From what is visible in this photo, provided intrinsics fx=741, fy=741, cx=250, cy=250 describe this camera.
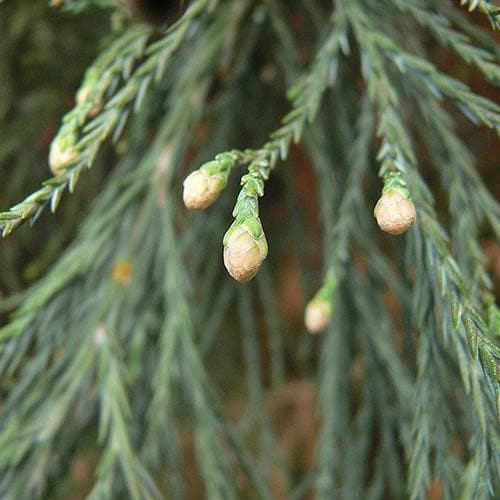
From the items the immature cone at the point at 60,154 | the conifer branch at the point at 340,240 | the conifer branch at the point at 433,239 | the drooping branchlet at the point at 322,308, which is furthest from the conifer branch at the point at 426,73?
the immature cone at the point at 60,154

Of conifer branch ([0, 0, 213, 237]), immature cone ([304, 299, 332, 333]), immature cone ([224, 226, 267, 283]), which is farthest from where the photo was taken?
immature cone ([304, 299, 332, 333])

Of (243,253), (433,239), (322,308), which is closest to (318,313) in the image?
(322,308)

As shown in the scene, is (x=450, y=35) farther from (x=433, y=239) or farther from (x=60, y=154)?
(x=60, y=154)

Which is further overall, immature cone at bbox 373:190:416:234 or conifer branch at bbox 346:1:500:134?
conifer branch at bbox 346:1:500:134

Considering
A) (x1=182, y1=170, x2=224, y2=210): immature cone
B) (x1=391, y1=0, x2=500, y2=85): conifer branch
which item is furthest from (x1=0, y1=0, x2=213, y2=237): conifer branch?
(x1=391, y1=0, x2=500, y2=85): conifer branch

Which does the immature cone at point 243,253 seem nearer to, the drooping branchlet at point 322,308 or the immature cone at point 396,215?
the immature cone at point 396,215

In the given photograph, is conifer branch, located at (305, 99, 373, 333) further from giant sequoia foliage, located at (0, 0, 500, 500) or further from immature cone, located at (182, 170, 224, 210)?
immature cone, located at (182, 170, 224, 210)

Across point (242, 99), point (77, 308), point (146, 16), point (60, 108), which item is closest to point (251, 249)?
point (146, 16)
